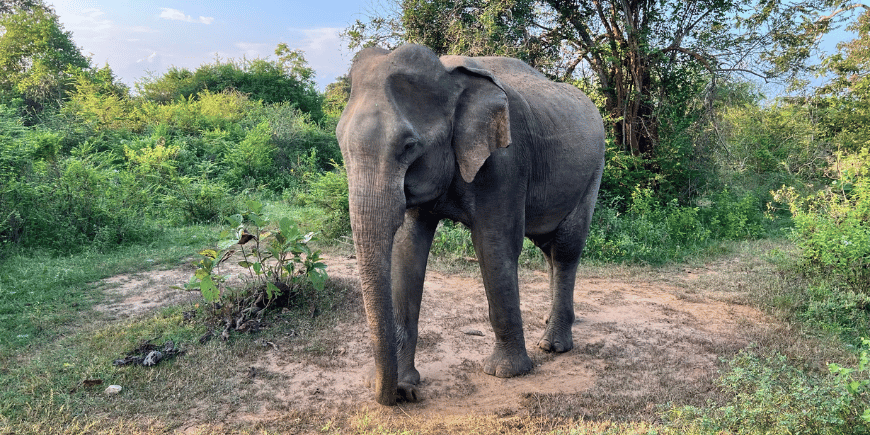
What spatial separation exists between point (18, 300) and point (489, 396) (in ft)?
17.8

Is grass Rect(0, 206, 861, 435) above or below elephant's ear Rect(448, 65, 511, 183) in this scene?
below

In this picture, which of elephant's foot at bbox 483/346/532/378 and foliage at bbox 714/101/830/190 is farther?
foliage at bbox 714/101/830/190

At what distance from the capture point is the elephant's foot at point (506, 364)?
13.8 ft

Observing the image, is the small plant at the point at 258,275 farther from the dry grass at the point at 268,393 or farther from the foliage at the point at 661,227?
the foliage at the point at 661,227

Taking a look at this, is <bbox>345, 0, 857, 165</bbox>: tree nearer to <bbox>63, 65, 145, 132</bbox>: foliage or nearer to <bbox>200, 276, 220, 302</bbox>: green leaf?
<bbox>200, 276, 220, 302</bbox>: green leaf

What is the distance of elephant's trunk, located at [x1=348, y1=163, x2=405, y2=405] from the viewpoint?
3.10m

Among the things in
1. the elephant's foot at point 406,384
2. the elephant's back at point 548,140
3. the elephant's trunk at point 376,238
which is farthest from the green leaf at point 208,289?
the elephant's back at point 548,140

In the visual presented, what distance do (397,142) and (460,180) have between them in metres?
0.75

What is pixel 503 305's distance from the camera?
13.3 feet

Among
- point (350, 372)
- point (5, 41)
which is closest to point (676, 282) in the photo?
point (350, 372)

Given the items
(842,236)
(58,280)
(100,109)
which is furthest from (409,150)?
(100,109)

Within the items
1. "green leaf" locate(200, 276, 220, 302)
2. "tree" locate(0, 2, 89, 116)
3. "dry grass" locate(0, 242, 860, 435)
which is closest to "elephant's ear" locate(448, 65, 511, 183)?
"dry grass" locate(0, 242, 860, 435)

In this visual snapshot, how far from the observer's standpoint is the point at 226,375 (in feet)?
14.1

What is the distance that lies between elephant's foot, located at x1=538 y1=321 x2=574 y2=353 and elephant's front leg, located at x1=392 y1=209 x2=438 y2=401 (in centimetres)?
141
